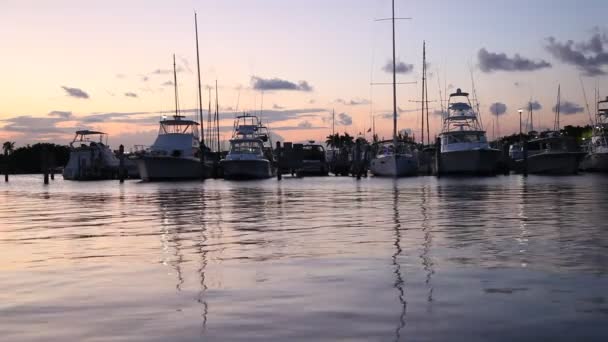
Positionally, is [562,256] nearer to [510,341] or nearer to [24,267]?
[510,341]

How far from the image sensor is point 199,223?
21953 mm

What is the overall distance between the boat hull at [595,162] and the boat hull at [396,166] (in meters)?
19.4

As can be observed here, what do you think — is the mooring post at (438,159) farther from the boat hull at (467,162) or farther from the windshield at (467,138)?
the windshield at (467,138)

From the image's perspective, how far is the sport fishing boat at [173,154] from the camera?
8050 centimetres

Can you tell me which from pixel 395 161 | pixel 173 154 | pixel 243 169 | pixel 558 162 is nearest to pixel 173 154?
pixel 173 154

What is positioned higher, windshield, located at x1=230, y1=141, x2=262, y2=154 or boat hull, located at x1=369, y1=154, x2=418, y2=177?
windshield, located at x1=230, y1=141, x2=262, y2=154

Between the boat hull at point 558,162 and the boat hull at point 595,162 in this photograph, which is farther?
the boat hull at point 595,162

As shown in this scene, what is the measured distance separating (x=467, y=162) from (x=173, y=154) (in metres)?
27.7

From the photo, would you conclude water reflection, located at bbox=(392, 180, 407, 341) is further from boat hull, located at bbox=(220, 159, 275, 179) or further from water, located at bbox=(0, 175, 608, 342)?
boat hull, located at bbox=(220, 159, 275, 179)

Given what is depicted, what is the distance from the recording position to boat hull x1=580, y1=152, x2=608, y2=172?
87.0 metres

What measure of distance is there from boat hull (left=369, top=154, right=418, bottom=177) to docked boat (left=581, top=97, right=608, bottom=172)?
19483mm

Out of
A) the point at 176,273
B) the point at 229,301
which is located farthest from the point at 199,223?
the point at 229,301

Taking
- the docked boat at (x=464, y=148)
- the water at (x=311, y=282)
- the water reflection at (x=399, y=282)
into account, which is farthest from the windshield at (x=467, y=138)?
the water reflection at (x=399, y=282)

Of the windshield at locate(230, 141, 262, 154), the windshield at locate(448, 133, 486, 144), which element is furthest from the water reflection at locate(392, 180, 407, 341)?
the windshield at locate(230, 141, 262, 154)
